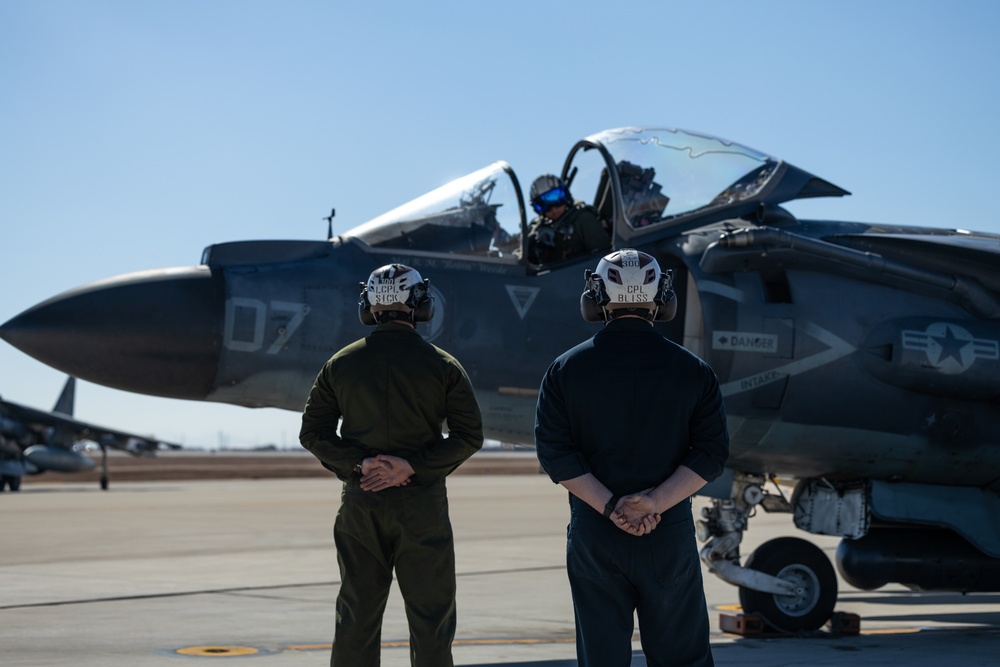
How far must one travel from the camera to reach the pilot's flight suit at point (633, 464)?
404cm

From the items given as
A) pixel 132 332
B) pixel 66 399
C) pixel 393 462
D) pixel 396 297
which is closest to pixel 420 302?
pixel 396 297

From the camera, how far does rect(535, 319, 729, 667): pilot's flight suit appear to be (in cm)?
404

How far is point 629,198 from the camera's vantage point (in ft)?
27.6

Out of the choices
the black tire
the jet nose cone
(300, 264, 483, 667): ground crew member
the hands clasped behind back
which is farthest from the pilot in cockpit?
the hands clasped behind back

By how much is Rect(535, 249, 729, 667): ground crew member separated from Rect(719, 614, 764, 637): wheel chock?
4411 mm

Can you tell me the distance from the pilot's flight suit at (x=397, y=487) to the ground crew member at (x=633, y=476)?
0.69 meters

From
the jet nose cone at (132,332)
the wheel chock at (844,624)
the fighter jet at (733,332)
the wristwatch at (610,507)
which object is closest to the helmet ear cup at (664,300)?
the wristwatch at (610,507)

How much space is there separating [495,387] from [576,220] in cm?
143

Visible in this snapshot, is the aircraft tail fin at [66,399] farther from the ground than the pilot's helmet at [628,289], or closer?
closer

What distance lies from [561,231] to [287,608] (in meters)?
4.05

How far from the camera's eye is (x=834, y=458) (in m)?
8.40

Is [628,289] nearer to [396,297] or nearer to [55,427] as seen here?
[396,297]

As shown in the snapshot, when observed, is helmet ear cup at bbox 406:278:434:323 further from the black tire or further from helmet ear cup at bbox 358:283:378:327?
the black tire

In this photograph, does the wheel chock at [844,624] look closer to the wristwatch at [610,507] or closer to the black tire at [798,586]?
the black tire at [798,586]
